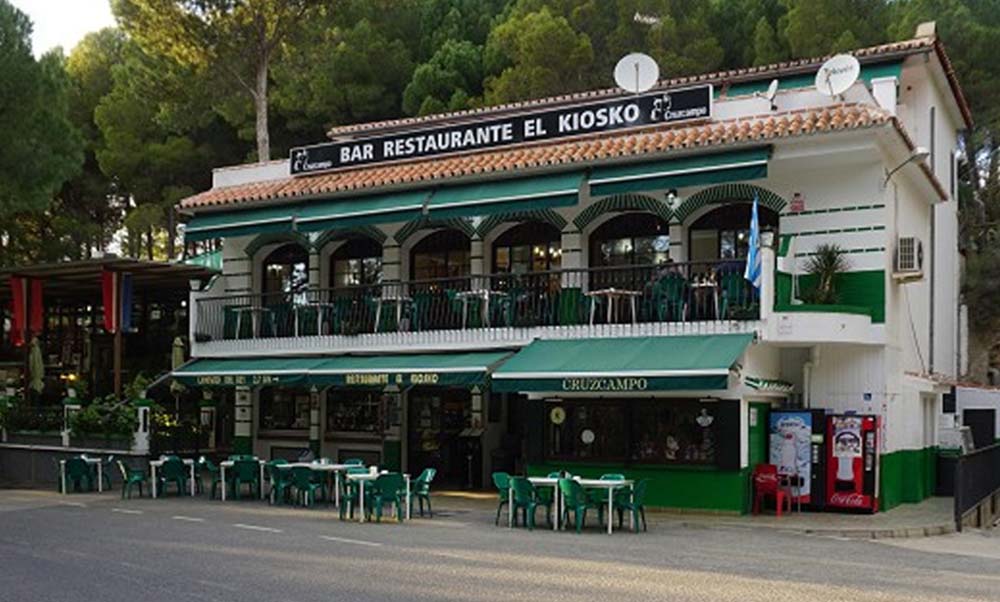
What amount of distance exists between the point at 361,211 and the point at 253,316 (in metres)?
4.18

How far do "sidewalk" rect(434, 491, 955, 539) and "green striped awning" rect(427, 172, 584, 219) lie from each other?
5581 mm

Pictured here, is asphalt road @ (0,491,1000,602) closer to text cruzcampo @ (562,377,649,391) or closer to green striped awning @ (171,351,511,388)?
text cruzcampo @ (562,377,649,391)

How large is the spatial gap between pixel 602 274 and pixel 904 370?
5.92m

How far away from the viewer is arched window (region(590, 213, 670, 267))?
73.0 ft

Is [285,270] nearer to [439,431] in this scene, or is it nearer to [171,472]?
[439,431]

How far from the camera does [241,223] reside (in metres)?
25.7

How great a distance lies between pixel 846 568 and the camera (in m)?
12.8

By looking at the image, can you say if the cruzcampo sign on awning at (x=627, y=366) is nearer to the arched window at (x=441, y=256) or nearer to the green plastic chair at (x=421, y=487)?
the green plastic chair at (x=421, y=487)

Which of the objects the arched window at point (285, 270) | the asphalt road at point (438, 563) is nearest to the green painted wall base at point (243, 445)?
the arched window at point (285, 270)

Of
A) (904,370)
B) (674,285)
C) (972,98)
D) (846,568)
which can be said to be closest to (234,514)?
(674,285)

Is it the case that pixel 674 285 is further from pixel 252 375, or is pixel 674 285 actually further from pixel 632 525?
pixel 252 375

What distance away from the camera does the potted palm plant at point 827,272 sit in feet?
64.5

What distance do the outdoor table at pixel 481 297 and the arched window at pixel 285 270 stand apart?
5.74m

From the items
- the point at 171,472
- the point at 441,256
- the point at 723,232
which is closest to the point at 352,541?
the point at 171,472
